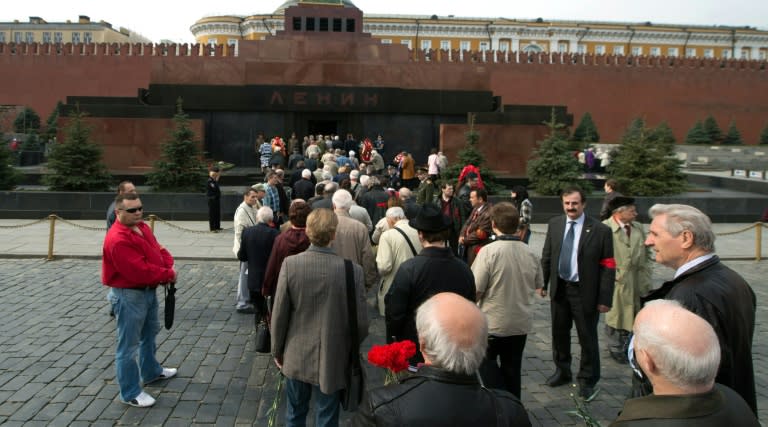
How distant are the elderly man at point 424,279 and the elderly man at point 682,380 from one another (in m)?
1.89

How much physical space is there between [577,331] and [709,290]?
2.13m

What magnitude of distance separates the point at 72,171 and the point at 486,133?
34.5 feet

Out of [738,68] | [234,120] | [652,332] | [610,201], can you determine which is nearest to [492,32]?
[738,68]

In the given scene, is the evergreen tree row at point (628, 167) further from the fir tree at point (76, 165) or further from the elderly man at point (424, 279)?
the elderly man at point (424, 279)

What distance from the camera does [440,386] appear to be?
→ 192cm

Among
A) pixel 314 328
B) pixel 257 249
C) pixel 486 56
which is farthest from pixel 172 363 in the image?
pixel 486 56

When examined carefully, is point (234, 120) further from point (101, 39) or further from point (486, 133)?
point (101, 39)

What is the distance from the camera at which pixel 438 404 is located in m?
1.88

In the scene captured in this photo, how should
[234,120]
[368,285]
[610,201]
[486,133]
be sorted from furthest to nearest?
[234,120] → [486,133] → [610,201] → [368,285]

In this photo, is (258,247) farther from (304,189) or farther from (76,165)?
(76,165)

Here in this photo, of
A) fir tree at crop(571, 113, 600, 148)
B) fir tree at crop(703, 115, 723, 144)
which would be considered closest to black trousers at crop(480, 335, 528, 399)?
fir tree at crop(571, 113, 600, 148)

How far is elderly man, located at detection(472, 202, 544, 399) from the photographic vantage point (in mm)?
4074

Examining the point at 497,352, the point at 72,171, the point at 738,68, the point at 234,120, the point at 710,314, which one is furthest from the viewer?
the point at 738,68

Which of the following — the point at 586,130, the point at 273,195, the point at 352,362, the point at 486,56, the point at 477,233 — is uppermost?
the point at 486,56
